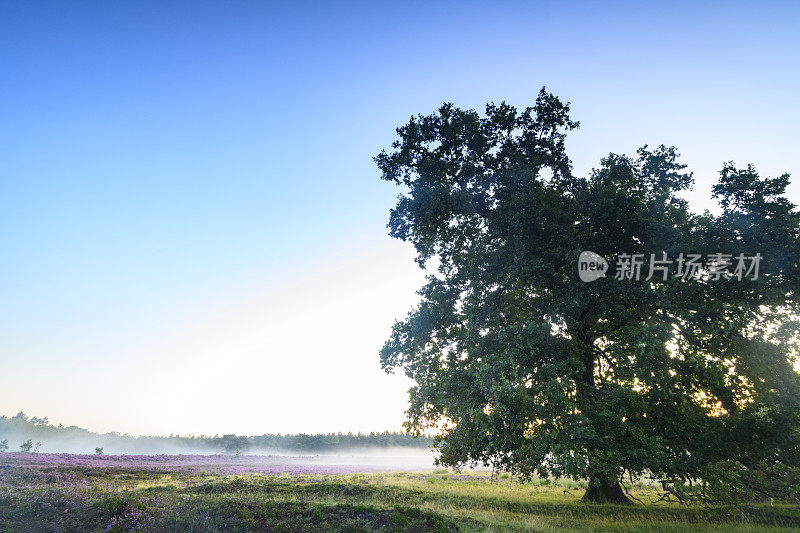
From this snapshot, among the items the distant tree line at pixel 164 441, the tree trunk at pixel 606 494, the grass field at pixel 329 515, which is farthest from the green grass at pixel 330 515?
the distant tree line at pixel 164 441

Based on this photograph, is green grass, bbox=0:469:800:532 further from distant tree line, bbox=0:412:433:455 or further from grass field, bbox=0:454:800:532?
distant tree line, bbox=0:412:433:455

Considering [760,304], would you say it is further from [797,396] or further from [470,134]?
[470,134]

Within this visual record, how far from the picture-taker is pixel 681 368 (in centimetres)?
1669

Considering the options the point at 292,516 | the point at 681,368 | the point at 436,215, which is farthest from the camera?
the point at 436,215

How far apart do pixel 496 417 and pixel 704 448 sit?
9.87 m

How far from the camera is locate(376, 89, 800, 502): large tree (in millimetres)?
14594

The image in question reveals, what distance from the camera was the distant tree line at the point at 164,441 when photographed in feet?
394

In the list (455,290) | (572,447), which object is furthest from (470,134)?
(572,447)

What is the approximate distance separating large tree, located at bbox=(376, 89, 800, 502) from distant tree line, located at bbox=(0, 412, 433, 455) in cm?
11661

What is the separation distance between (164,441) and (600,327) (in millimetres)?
177845

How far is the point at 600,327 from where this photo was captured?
17.5 metres

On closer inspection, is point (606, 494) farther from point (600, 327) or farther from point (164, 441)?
point (164, 441)

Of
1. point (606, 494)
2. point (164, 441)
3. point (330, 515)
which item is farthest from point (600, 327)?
point (164, 441)

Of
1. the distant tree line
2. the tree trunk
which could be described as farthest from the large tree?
the distant tree line
